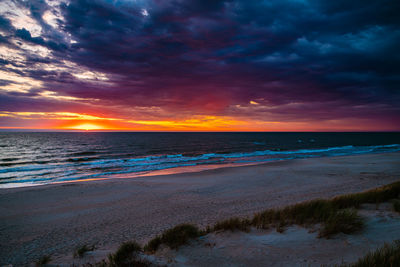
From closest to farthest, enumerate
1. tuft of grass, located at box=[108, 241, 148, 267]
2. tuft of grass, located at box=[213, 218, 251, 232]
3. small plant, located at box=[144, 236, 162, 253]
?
tuft of grass, located at box=[108, 241, 148, 267] < small plant, located at box=[144, 236, 162, 253] < tuft of grass, located at box=[213, 218, 251, 232]

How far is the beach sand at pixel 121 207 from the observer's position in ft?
24.2

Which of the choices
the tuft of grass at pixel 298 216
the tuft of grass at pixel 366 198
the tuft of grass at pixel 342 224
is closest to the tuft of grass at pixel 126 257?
the tuft of grass at pixel 298 216

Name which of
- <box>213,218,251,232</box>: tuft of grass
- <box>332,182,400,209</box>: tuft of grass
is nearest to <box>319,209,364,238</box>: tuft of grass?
<box>332,182,400,209</box>: tuft of grass

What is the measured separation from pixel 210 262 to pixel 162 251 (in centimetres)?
134

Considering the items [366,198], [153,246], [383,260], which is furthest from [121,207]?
[366,198]

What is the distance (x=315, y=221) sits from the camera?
20.1 feet

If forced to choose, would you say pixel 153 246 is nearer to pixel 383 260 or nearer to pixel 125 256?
pixel 125 256

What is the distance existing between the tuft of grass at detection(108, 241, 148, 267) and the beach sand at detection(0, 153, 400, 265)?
1675 mm

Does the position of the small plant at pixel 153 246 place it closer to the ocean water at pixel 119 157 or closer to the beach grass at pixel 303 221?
the beach grass at pixel 303 221

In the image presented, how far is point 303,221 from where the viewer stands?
6.21 m

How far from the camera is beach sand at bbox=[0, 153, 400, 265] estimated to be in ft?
24.2

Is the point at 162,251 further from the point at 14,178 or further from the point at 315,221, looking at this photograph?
the point at 14,178

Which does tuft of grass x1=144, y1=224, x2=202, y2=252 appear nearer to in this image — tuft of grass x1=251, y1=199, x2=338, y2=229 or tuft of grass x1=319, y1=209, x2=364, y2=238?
tuft of grass x1=251, y1=199, x2=338, y2=229

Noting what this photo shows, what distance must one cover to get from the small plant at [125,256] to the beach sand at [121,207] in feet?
5.47
